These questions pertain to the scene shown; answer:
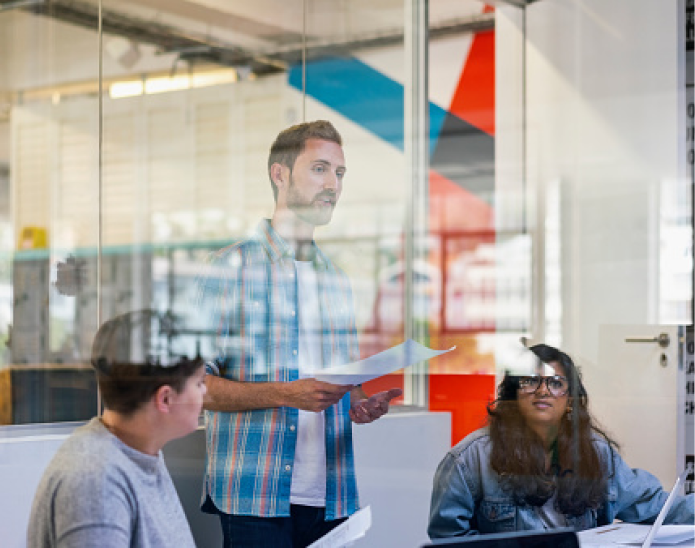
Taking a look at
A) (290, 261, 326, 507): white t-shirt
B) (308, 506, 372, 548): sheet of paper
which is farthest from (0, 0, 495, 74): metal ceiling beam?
(308, 506, 372, 548): sheet of paper

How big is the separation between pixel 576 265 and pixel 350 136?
1.03 meters

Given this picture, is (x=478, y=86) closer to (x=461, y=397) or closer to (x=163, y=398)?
(x=461, y=397)

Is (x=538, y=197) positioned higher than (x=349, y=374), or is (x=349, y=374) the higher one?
(x=538, y=197)

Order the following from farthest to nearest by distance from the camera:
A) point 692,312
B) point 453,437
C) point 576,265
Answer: point 576,265 → point 692,312 → point 453,437

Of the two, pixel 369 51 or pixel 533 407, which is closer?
pixel 533 407

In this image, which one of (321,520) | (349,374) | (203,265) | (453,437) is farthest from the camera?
(453,437)

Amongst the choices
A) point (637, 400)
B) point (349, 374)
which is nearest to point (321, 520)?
point (349, 374)

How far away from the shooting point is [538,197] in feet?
11.6

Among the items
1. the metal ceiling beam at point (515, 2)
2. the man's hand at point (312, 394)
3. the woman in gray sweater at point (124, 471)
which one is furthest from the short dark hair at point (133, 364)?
the metal ceiling beam at point (515, 2)

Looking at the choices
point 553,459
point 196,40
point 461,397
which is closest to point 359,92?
point 196,40

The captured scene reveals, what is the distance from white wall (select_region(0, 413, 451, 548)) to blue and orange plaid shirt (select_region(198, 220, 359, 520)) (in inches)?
2.9

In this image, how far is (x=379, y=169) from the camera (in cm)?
306

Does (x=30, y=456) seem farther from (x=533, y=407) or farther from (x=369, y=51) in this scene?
(x=369, y=51)

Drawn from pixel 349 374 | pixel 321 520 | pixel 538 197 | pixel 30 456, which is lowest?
pixel 321 520
